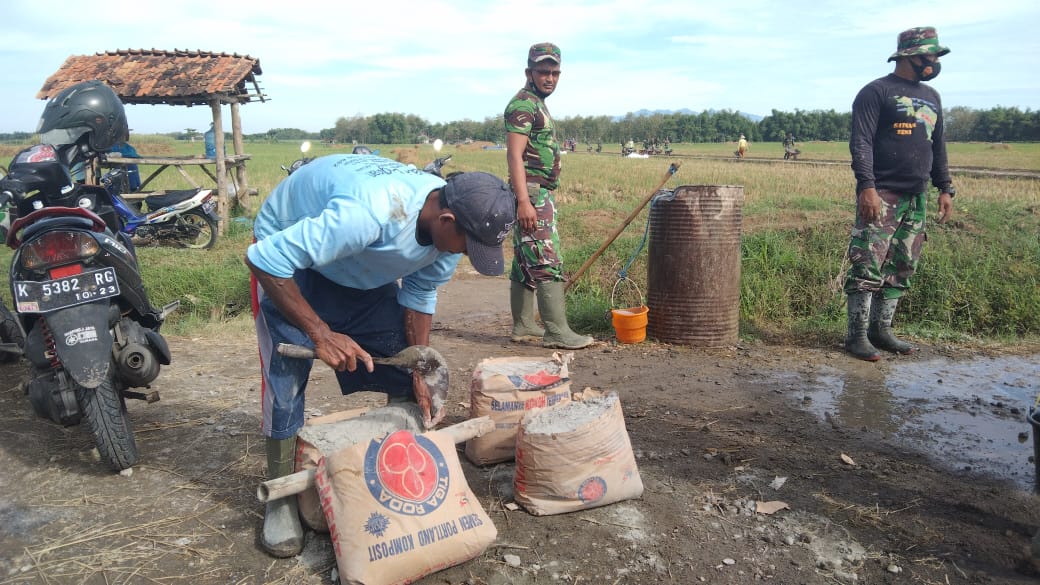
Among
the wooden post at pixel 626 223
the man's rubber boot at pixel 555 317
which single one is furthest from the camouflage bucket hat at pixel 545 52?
the man's rubber boot at pixel 555 317

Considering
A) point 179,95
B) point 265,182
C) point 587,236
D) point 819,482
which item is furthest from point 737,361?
point 265,182

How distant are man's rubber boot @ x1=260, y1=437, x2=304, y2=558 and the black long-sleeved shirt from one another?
13.1 ft

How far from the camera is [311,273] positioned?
254 centimetres

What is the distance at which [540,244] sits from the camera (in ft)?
16.4

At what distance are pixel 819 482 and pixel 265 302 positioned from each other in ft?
7.59

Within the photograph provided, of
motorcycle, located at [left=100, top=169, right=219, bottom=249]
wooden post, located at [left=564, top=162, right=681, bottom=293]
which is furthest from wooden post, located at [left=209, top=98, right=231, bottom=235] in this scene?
wooden post, located at [left=564, top=162, right=681, bottom=293]

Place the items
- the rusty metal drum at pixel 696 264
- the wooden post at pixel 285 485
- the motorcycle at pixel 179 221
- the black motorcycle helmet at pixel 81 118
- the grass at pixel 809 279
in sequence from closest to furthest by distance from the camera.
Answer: the wooden post at pixel 285 485 < the black motorcycle helmet at pixel 81 118 < the rusty metal drum at pixel 696 264 < the grass at pixel 809 279 < the motorcycle at pixel 179 221

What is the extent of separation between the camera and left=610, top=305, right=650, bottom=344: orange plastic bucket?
5.17m

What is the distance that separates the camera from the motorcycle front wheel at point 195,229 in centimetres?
1036

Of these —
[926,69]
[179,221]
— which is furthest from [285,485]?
[179,221]

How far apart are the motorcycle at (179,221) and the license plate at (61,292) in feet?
25.6

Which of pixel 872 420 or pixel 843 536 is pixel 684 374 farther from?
pixel 843 536

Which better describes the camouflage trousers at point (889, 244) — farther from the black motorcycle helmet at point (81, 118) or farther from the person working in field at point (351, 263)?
the black motorcycle helmet at point (81, 118)

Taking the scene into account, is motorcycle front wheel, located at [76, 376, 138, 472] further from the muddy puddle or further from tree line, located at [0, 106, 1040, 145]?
tree line, located at [0, 106, 1040, 145]
